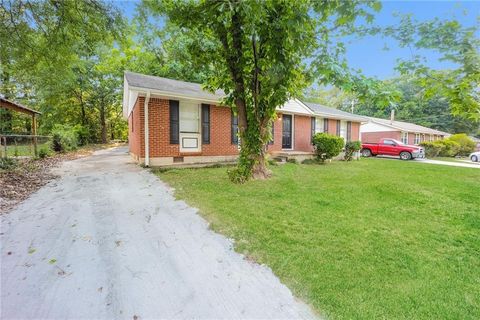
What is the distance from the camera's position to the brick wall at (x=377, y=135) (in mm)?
24984

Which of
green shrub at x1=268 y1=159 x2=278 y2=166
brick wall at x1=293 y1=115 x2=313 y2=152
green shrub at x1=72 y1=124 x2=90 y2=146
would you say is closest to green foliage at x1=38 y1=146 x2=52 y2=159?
green shrub at x1=268 y1=159 x2=278 y2=166

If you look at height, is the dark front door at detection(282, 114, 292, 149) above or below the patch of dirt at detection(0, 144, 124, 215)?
above

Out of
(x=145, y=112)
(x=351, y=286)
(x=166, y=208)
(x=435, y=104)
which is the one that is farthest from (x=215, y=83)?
A: (x=435, y=104)

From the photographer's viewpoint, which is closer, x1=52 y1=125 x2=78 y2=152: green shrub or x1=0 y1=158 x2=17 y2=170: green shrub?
x1=0 y1=158 x2=17 y2=170: green shrub

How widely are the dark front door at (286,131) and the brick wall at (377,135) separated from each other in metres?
17.8

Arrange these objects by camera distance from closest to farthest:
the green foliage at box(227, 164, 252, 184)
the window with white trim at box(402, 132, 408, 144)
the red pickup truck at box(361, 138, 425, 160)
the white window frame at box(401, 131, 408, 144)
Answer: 1. the green foliage at box(227, 164, 252, 184)
2. the red pickup truck at box(361, 138, 425, 160)
3. the white window frame at box(401, 131, 408, 144)
4. the window with white trim at box(402, 132, 408, 144)

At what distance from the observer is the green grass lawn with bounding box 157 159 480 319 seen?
7.16 ft

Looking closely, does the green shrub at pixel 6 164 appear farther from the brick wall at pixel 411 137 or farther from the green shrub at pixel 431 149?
the brick wall at pixel 411 137

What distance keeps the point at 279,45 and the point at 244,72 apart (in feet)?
4.58

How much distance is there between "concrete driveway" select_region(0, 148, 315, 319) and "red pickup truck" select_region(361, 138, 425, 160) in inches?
705

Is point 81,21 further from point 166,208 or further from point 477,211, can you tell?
point 477,211

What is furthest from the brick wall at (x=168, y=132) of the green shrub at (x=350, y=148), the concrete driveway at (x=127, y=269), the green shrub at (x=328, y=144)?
the green shrub at (x=350, y=148)

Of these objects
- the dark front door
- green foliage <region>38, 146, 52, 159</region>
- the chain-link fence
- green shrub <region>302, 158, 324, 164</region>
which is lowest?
green shrub <region>302, 158, 324, 164</region>

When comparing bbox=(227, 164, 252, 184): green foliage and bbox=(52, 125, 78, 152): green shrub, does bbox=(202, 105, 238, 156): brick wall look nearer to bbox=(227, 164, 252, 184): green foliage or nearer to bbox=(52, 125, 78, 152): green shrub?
bbox=(227, 164, 252, 184): green foliage
